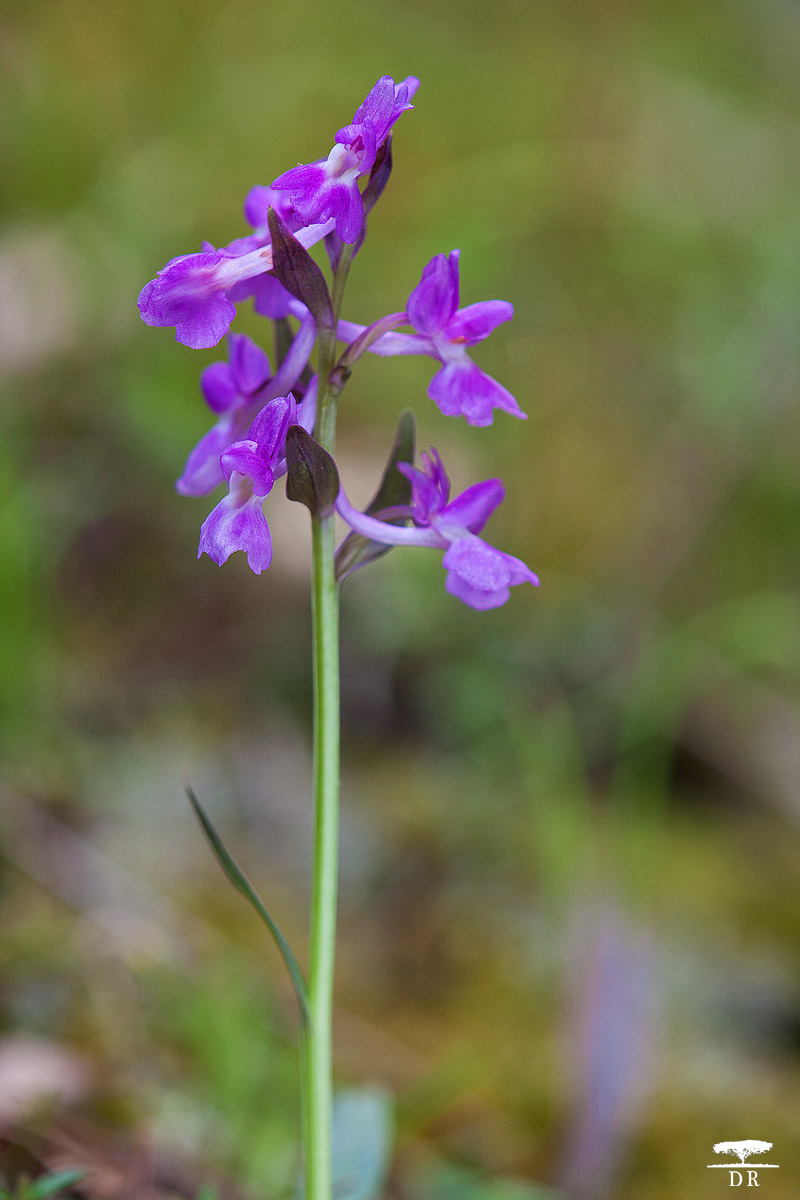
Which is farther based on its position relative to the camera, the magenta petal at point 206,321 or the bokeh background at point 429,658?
the bokeh background at point 429,658

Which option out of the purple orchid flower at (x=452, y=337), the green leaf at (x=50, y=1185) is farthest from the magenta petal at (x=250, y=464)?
the green leaf at (x=50, y=1185)

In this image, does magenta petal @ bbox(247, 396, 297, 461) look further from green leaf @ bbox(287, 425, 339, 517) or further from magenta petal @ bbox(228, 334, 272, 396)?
magenta petal @ bbox(228, 334, 272, 396)

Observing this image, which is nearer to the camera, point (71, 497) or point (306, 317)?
point (306, 317)

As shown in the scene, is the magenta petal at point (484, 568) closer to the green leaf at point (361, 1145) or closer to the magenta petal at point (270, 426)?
the magenta petal at point (270, 426)

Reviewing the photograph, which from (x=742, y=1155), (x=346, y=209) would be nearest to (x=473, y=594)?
(x=346, y=209)

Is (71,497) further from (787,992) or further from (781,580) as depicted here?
(781,580)

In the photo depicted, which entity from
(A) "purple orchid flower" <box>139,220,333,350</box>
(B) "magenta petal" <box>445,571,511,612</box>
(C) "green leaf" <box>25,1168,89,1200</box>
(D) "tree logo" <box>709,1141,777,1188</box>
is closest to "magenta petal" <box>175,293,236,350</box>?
(A) "purple orchid flower" <box>139,220,333,350</box>

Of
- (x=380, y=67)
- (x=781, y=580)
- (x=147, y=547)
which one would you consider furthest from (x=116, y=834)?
(x=380, y=67)
